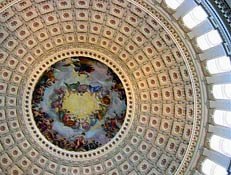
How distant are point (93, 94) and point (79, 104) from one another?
1.02 meters

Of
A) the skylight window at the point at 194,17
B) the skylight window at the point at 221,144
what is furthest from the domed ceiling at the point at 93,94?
the skylight window at the point at 194,17

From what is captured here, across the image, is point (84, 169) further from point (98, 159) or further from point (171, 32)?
point (171, 32)

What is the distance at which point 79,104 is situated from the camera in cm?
3005

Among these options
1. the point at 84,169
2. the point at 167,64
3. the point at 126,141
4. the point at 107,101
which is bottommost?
the point at 84,169

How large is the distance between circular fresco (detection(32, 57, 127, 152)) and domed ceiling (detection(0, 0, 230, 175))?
0.06m

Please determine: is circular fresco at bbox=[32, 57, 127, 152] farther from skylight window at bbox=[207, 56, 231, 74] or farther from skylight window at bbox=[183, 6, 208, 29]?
skylight window at bbox=[183, 6, 208, 29]

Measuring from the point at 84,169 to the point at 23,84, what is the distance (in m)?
6.16

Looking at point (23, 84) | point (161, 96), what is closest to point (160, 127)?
point (161, 96)

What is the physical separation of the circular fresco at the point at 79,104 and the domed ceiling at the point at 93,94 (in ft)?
0.19

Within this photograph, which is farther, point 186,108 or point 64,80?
point 64,80

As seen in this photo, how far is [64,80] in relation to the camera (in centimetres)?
2970

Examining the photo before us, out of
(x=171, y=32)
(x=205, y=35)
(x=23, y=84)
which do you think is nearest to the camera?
(x=205, y=35)

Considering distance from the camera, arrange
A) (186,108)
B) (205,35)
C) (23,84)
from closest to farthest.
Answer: (205,35), (186,108), (23,84)

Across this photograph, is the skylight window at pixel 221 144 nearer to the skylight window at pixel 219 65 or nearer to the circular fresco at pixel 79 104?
the skylight window at pixel 219 65
